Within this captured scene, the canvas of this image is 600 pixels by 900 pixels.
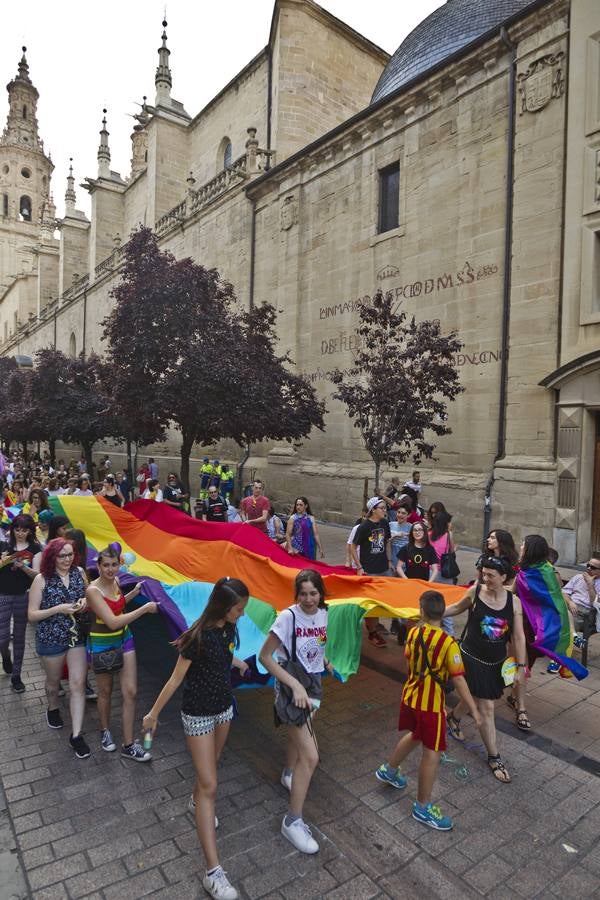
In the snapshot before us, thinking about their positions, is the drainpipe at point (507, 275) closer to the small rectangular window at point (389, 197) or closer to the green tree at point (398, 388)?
the green tree at point (398, 388)

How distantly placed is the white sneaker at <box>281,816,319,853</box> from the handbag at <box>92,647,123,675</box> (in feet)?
6.03

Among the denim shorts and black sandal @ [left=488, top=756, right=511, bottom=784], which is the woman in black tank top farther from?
the denim shorts

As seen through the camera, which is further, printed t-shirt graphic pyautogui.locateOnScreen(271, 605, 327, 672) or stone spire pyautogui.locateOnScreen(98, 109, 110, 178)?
stone spire pyautogui.locateOnScreen(98, 109, 110, 178)

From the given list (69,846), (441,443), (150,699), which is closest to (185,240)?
(441,443)

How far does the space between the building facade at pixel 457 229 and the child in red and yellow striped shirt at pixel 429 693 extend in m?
8.97

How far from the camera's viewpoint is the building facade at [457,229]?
458 inches

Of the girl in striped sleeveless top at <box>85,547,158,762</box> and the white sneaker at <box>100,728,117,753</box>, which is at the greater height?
the girl in striped sleeveless top at <box>85,547,158,762</box>

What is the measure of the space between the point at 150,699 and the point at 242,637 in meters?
1.34

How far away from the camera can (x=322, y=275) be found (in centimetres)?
1834

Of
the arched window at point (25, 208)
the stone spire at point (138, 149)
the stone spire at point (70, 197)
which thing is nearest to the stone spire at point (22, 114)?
the arched window at point (25, 208)

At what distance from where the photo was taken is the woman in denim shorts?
466cm

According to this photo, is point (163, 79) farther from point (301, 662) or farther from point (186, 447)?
point (301, 662)

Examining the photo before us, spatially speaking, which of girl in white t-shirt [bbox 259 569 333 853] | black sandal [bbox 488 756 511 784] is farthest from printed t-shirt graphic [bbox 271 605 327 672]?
black sandal [bbox 488 756 511 784]

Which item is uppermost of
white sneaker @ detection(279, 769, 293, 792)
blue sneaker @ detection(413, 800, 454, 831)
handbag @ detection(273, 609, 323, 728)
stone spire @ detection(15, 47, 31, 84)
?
stone spire @ detection(15, 47, 31, 84)
